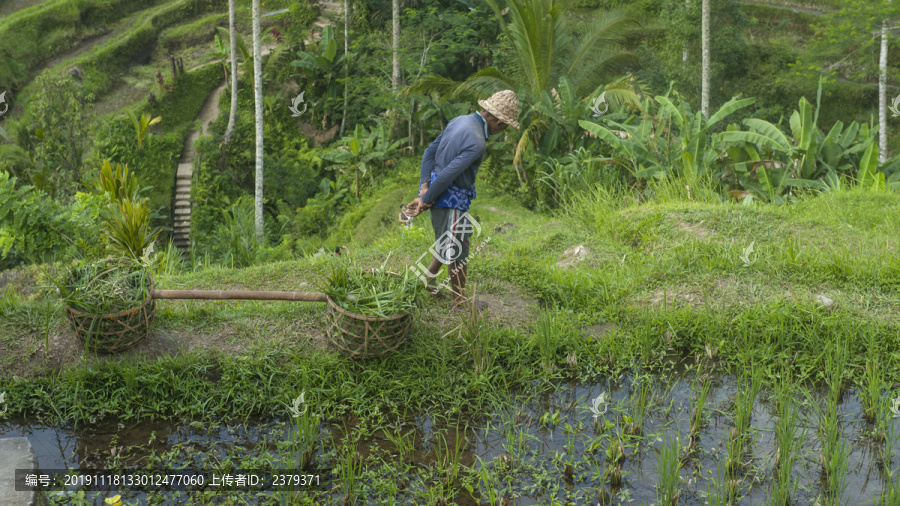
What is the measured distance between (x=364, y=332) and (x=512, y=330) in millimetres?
1115

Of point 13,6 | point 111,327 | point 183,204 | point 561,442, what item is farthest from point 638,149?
point 13,6

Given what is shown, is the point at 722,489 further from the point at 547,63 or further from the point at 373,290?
the point at 547,63

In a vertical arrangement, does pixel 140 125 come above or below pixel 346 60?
below

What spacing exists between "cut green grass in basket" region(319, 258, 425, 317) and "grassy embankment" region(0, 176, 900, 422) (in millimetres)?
324

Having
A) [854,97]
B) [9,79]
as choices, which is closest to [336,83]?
[9,79]

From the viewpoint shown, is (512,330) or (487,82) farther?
(487,82)

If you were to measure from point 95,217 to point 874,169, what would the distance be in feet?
28.2

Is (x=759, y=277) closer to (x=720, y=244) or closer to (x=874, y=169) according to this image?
(x=720, y=244)

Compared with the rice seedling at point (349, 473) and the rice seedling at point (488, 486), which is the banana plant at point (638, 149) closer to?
the rice seedling at point (488, 486)

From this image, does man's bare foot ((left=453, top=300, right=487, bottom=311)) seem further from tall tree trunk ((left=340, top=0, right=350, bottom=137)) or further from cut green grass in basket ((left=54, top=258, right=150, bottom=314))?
tall tree trunk ((left=340, top=0, right=350, bottom=137))

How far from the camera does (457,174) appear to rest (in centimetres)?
444

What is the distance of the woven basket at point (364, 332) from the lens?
4.14 m

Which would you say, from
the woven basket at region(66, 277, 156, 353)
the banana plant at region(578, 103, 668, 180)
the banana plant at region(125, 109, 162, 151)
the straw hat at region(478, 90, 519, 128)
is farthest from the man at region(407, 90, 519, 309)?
the banana plant at region(125, 109, 162, 151)

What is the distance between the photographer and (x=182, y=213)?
15500mm
